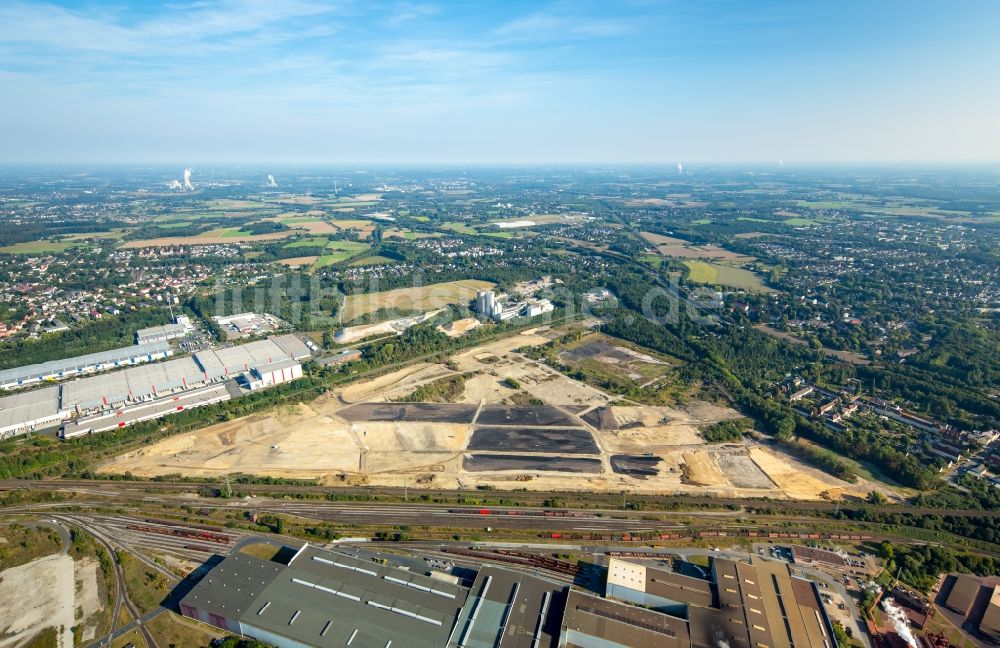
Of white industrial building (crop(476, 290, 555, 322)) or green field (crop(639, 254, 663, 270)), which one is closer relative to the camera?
white industrial building (crop(476, 290, 555, 322))

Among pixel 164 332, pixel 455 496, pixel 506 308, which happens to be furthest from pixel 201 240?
pixel 455 496

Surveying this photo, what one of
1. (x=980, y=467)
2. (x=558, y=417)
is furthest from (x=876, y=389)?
(x=558, y=417)

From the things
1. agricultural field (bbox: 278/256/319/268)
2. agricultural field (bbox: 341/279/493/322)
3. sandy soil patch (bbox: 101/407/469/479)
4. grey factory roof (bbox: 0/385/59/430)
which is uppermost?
agricultural field (bbox: 278/256/319/268)

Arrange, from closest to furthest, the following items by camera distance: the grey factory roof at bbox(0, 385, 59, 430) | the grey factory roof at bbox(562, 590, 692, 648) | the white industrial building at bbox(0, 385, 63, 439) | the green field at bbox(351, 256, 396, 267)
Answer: the grey factory roof at bbox(562, 590, 692, 648), the white industrial building at bbox(0, 385, 63, 439), the grey factory roof at bbox(0, 385, 59, 430), the green field at bbox(351, 256, 396, 267)

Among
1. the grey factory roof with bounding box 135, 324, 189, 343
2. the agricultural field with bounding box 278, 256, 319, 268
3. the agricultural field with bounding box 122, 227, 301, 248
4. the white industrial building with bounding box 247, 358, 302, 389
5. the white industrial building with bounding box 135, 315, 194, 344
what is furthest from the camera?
the agricultural field with bounding box 122, 227, 301, 248

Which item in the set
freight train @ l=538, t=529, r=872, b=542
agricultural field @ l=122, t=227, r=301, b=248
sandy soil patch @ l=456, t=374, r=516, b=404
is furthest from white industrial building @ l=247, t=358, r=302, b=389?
agricultural field @ l=122, t=227, r=301, b=248

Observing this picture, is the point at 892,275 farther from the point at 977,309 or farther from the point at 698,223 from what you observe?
the point at 698,223

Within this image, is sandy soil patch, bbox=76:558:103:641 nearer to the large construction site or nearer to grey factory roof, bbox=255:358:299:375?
the large construction site

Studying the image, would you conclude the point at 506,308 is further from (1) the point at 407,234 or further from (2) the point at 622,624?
(1) the point at 407,234
